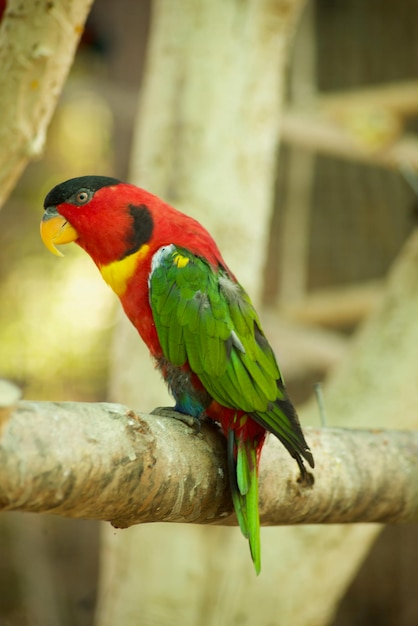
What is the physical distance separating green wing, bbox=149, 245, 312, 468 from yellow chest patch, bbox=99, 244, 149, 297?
5 centimetres

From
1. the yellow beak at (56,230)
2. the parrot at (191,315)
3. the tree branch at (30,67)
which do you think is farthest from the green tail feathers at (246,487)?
the tree branch at (30,67)

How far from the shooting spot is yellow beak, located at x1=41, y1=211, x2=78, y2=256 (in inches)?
72.2

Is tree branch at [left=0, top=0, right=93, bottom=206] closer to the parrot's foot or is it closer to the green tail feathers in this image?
the parrot's foot

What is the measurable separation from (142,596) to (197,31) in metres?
1.81

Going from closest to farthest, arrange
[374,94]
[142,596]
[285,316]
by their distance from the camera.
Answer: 1. [142,596]
2. [374,94]
3. [285,316]

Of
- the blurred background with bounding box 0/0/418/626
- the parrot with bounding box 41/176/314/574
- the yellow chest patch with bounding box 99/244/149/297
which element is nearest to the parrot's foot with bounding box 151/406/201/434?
the parrot with bounding box 41/176/314/574

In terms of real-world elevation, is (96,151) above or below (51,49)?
below

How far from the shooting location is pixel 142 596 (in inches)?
106

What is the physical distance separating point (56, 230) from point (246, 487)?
0.69 metres

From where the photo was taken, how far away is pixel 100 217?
1.78 meters

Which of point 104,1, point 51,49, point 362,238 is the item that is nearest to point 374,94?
point 362,238

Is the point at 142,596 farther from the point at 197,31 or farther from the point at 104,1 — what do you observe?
the point at 104,1

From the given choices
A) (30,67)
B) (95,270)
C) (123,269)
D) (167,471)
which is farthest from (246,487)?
(95,270)

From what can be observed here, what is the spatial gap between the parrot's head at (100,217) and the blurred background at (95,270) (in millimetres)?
2233
